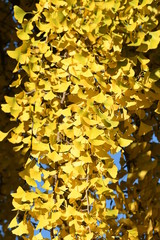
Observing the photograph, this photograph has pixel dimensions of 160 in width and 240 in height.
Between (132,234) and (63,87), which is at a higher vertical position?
(63,87)

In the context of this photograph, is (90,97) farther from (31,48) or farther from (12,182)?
(12,182)

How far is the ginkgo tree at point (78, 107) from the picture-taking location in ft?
5.03

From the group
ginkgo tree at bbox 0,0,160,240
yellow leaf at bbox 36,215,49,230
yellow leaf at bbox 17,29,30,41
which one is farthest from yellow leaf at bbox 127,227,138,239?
yellow leaf at bbox 17,29,30,41

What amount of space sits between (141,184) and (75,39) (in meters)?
0.63

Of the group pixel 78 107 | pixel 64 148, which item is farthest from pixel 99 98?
pixel 64 148

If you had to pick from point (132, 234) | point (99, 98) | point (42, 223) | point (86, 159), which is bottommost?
point (132, 234)

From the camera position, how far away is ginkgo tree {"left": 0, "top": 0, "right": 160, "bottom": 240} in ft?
5.03

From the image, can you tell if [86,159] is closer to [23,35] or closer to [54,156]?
[54,156]

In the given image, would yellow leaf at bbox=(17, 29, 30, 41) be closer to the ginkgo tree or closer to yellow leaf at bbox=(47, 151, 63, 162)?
the ginkgo tree

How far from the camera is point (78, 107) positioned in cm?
159

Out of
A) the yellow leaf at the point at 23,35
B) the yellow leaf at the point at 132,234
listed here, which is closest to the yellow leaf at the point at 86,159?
the yellow leaf at the point at 132,234

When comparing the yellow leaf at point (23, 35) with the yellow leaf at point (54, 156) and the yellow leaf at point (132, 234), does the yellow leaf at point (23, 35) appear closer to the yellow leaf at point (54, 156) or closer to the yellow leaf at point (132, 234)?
the yellow leaf at point (54, 156)

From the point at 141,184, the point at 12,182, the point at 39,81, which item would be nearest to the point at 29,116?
the point at 39,81

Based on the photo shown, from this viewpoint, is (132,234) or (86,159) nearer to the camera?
(86,159)
